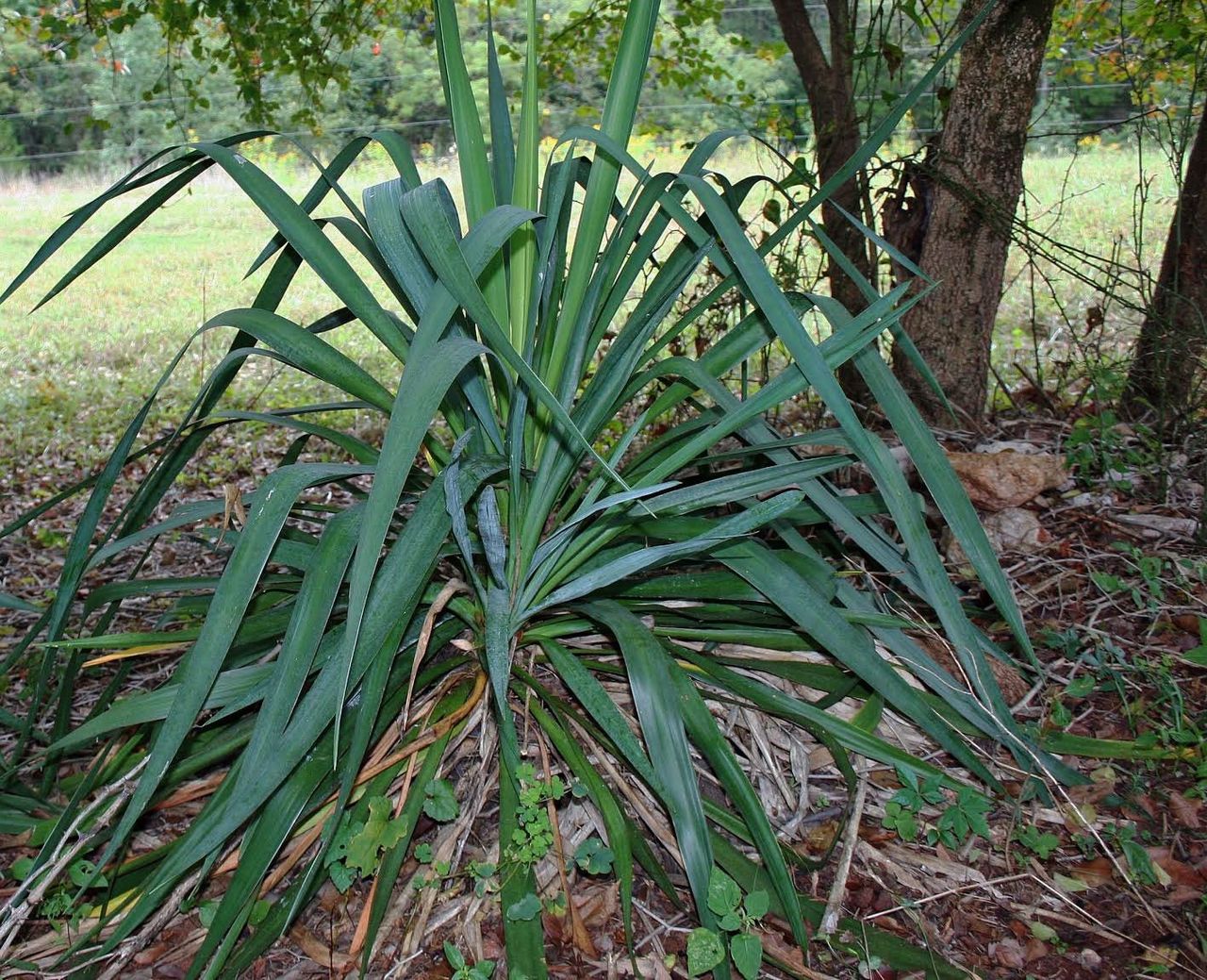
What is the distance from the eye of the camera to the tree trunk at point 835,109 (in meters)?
3.30

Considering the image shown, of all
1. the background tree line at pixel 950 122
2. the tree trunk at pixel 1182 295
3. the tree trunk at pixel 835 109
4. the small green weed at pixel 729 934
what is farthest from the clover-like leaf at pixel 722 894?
the tree trunk at pixel 835 109

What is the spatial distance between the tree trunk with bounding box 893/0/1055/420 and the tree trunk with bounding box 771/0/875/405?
1.29 ft

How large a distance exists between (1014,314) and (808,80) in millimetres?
2732

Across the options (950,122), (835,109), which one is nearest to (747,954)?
(950,122)

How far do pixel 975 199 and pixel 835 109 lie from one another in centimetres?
85

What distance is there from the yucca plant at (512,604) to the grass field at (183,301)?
1580 mm

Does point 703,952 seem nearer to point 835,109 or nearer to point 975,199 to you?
point 975,199

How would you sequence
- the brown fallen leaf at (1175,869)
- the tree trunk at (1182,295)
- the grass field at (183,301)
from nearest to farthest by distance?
the brown fallen leaf at (1175,869) → the tree trunk at (1182,295) → the grass field at (183,301)

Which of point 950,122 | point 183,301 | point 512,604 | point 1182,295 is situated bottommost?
point 183,301

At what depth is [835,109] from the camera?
339cm

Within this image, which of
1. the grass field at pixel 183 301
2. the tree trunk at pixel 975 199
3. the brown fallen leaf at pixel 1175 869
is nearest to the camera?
the brown fallen leaf at pixel 1175 869

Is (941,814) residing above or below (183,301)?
above

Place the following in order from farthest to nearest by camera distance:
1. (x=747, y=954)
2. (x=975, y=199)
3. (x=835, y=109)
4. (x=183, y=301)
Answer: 1. (x=183, y=301)
2. (x=835, y=109)
3. (x=975, y=199)
4. (x=747, y=954)

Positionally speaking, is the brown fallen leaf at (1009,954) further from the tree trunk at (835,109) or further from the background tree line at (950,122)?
the tree trunk at (835,109)
